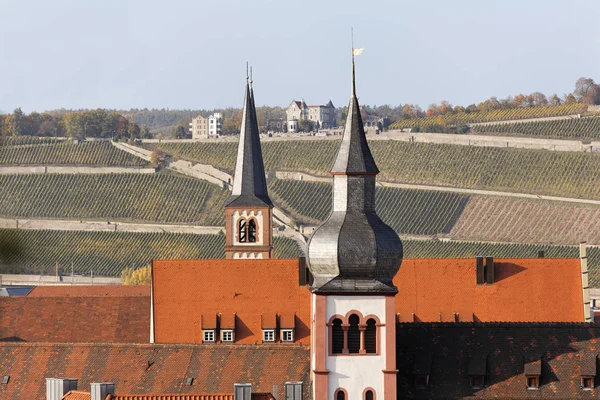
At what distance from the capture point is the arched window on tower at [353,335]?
126 ft

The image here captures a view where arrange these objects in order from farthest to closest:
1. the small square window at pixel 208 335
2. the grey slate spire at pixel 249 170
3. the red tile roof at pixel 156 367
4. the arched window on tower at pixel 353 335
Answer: the grey slate spire at pixel 249 170 < the small square window at pixel 208 335 < the red tile roof at pixel 156 367 < the arched window on tower at pixel 353 335

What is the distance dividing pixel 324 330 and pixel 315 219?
8961cm

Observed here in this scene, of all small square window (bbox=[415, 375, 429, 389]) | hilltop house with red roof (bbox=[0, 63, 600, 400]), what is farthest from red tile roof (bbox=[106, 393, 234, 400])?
small square window (bbox=[415, 375, 429, 389])

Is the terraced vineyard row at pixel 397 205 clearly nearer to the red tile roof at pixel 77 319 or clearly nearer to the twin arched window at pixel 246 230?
the twin arched window at pixel 246 230

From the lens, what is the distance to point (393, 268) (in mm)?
38438

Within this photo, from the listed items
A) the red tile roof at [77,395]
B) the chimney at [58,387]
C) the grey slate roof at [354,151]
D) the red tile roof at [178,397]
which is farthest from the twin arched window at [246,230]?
the red tile roof at [178,397]

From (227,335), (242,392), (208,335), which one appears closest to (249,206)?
(227,335)

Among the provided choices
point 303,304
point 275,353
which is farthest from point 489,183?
point 275,353

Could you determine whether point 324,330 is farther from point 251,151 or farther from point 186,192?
point 186,192

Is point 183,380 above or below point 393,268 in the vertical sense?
below

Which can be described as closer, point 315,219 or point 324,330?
point 324,330

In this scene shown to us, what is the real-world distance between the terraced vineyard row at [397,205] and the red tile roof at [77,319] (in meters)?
66.7

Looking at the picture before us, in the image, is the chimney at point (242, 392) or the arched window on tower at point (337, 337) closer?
the chimney at point (242, 392)

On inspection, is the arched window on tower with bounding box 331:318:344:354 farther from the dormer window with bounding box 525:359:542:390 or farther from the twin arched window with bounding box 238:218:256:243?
the twin arched window with bounding box 238:218:256:243
